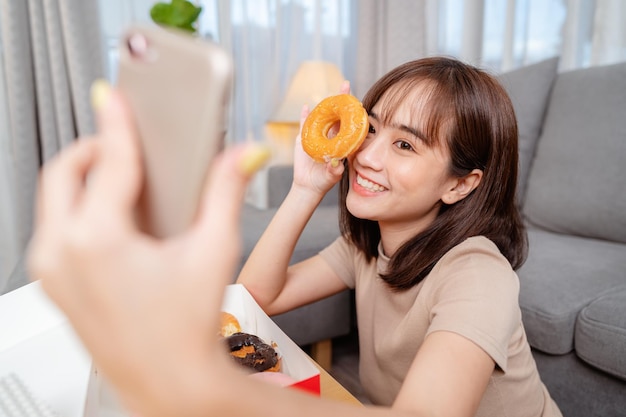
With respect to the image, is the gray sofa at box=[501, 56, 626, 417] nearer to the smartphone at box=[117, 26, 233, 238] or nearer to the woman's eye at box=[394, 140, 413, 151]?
the woman's eye at box=[394, 140, 413, 151]

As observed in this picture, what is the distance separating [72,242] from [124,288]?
37mm

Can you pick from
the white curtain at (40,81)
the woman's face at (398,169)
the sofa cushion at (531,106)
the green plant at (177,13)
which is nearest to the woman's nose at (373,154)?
the woman's face at (398,169)

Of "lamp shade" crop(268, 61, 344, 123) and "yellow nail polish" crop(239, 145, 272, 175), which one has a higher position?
"yellow nail polish" crop(239, 145, 272, 175)

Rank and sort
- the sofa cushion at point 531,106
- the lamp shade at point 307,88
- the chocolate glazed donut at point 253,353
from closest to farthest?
the chocolate glazed donut at point 253,353
the sofa cushion at point 531,106
the lamp shade at point 307,88

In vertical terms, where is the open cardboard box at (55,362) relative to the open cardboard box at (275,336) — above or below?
above

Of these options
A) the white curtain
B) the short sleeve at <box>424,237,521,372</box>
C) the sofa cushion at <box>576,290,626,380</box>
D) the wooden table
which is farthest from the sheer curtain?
the wooden table

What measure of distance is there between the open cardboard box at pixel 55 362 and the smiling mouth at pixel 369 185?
306mm

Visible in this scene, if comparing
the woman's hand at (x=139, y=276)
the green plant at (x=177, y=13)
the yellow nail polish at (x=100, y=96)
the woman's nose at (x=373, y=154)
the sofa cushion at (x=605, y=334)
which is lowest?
the sofa cushion at (x=605, y=334)

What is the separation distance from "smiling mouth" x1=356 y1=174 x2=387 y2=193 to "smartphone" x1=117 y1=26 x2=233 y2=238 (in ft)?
2.01

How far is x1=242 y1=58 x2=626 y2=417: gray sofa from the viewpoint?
1.14 metres

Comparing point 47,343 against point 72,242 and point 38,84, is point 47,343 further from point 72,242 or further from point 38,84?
point 38,84

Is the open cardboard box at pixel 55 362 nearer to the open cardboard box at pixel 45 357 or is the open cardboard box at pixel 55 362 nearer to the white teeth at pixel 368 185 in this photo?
the open cardboard box at pixel 45 357

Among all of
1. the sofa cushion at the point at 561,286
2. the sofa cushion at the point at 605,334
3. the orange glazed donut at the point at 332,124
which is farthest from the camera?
the sofa cushion at the point at 561,286

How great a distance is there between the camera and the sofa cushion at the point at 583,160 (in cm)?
160
